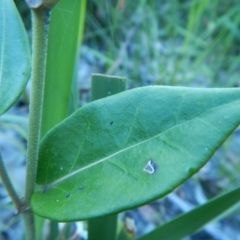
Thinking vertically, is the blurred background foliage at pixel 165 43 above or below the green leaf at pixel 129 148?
below

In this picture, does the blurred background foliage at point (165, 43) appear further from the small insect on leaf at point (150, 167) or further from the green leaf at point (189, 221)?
the small insect on leaf at point (150, 167)

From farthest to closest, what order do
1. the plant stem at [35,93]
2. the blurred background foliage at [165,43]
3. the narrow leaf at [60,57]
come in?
1. the blurred background foliage at [165,43]
2. the narrow leaf at [60,57]
3. the plant stem at [35,93]

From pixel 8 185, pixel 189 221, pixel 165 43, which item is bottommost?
pixel 165 43

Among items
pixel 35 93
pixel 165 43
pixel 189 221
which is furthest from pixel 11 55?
pixel 165 43

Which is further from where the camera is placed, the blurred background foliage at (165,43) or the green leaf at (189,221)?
the blurred background foliage at (165,43)

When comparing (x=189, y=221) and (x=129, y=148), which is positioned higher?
(x=129, y=148)

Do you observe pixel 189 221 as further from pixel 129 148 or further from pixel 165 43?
pixel 165 43

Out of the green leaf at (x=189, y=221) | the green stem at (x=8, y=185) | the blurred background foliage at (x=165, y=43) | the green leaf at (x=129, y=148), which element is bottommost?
the blurred background foliage at (x=165, y=43)

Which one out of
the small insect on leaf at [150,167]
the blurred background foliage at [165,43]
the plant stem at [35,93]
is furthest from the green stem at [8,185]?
the blurred background foliage at [165,43]
